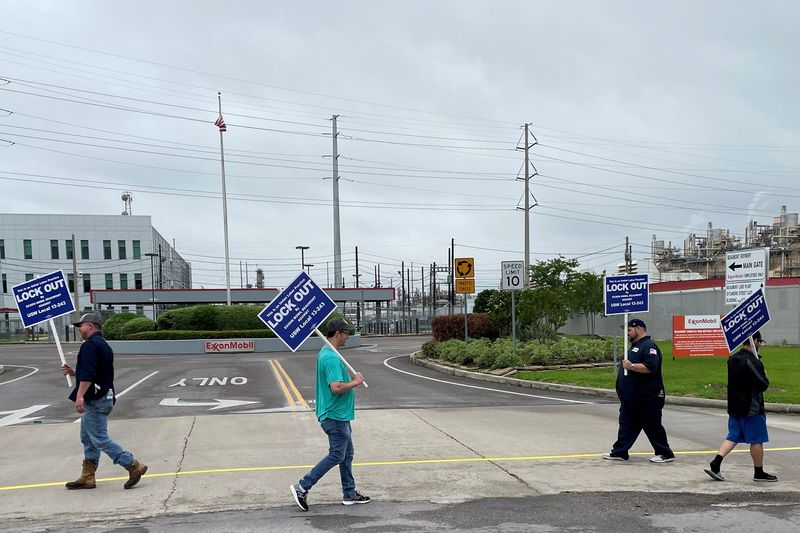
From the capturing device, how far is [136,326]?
4272 centimetres

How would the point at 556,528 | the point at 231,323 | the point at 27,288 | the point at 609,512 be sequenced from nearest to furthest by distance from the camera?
the point at 556,528, the point at 609,512, the point at 27,288, the point at 231,323

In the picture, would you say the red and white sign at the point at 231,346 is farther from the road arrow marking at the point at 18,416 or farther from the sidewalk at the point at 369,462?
the sidewalk at the point at 369,462

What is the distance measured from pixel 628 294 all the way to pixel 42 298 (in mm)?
12718

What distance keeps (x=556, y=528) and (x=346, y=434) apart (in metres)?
2.07

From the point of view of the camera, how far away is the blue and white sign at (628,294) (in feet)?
53.4

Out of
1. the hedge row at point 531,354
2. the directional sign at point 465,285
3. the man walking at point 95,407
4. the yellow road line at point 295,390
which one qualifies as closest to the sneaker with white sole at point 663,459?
the man walking at point 95,407

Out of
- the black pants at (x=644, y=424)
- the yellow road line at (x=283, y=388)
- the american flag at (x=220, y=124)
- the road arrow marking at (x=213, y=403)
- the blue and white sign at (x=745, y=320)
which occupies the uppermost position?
the american flag at (x=220, y=124)

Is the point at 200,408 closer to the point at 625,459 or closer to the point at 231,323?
the point at 625,459

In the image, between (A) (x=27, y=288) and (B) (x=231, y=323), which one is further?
(B) (x=231, y=323)

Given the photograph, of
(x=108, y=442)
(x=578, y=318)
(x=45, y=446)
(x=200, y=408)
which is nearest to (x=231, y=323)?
(x=578, y=318)

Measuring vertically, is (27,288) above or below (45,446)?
above

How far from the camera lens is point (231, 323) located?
42250 mm

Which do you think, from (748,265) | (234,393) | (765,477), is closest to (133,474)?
(765,477)

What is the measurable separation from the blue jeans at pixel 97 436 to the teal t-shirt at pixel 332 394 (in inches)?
96.9
